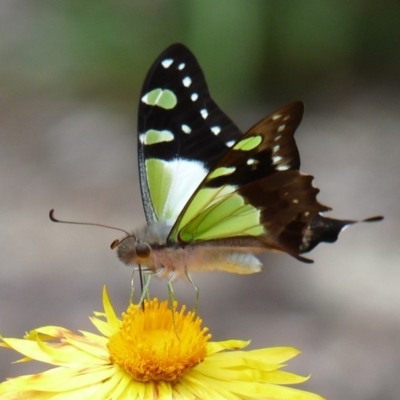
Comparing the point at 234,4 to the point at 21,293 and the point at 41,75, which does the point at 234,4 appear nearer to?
the point at 41,75

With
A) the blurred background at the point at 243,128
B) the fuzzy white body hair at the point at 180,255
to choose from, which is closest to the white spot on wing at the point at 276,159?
the fuzzy white body hair at the point at 180,255

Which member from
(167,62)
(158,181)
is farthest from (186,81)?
(158,181)

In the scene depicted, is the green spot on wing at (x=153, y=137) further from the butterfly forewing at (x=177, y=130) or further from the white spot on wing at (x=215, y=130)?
the white spot on wing at (x=215, y=130)

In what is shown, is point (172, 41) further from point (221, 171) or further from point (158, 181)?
point (221, 171)

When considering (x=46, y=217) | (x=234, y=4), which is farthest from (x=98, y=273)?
(x=234, y=4)

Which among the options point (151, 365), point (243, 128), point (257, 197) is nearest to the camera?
point (151, 365)
